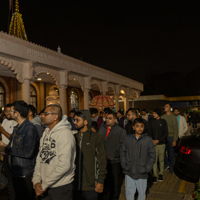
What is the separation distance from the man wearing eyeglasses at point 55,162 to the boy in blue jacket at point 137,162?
4.95 ft

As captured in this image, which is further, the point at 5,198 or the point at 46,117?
the point at 5,198

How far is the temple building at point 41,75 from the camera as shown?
975 centimetres

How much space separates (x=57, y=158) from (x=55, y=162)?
0.06 meters

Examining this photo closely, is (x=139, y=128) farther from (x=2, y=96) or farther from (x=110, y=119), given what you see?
(x=2, y=96)

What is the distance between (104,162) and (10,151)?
4.63 ft

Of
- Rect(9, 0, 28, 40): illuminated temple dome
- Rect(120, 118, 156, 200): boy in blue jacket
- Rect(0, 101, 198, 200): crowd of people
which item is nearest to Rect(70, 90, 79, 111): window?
Rect(9, 0, 28, 40): illuminated temple dome

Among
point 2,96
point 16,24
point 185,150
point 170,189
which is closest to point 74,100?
point 16,24

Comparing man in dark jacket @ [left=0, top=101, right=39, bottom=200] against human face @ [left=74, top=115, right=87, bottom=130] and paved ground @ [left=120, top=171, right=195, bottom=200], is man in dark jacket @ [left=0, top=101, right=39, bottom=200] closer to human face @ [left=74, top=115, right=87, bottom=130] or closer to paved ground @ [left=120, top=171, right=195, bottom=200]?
human face @ [left=74, top=115, right=87, bottom=130]

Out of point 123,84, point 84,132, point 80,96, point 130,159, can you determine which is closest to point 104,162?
point 84,132

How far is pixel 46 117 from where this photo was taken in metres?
3.01

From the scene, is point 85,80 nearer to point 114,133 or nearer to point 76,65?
point 76,65

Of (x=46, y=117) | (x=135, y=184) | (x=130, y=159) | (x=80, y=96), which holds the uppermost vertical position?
(x=80, y=96)

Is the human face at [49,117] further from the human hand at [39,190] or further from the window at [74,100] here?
the window at [74,100]

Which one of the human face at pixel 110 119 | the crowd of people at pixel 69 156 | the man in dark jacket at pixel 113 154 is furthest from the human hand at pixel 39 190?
the human face at pixel 110 119
